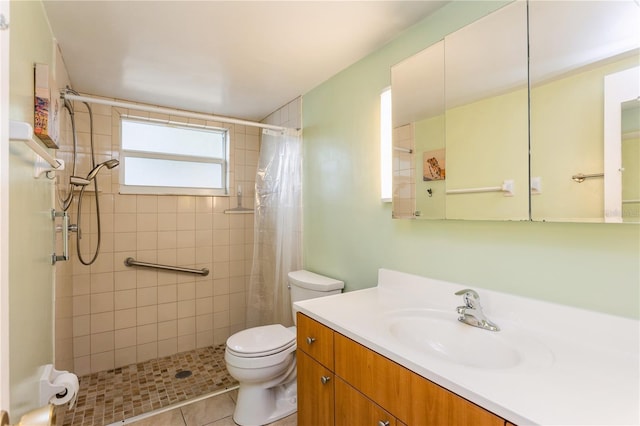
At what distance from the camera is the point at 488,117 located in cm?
125

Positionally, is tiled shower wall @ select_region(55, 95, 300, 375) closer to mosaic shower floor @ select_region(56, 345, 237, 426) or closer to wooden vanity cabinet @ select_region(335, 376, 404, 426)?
mosaic shower floor @ select_region(56, 345, 237, 426)

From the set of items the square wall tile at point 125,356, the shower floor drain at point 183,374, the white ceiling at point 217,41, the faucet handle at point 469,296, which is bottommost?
the shower floor drain at point 183,374

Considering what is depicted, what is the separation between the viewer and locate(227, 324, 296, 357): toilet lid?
1725mm

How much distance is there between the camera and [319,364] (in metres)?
1.30

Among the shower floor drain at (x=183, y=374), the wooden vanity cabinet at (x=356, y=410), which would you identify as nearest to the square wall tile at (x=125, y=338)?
the shower floor drain at (x=183, y=374)

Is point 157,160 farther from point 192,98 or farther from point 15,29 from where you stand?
point 15,29

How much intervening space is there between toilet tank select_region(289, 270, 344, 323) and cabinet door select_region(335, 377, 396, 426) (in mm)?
716

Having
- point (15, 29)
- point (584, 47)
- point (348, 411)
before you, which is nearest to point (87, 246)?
point (15, 29)

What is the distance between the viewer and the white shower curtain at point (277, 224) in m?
2.35

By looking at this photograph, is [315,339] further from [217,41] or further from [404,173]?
[217,41]

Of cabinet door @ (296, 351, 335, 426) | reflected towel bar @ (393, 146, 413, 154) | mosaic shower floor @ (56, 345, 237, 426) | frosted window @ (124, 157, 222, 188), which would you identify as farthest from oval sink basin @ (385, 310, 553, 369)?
frosted window @ (124, 157, 222, 188)

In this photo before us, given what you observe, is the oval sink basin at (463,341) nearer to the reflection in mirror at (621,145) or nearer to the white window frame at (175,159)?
the reflection in mirror at (621,145)

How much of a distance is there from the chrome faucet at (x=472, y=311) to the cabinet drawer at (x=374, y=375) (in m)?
0.41

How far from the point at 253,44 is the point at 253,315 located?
199cm
